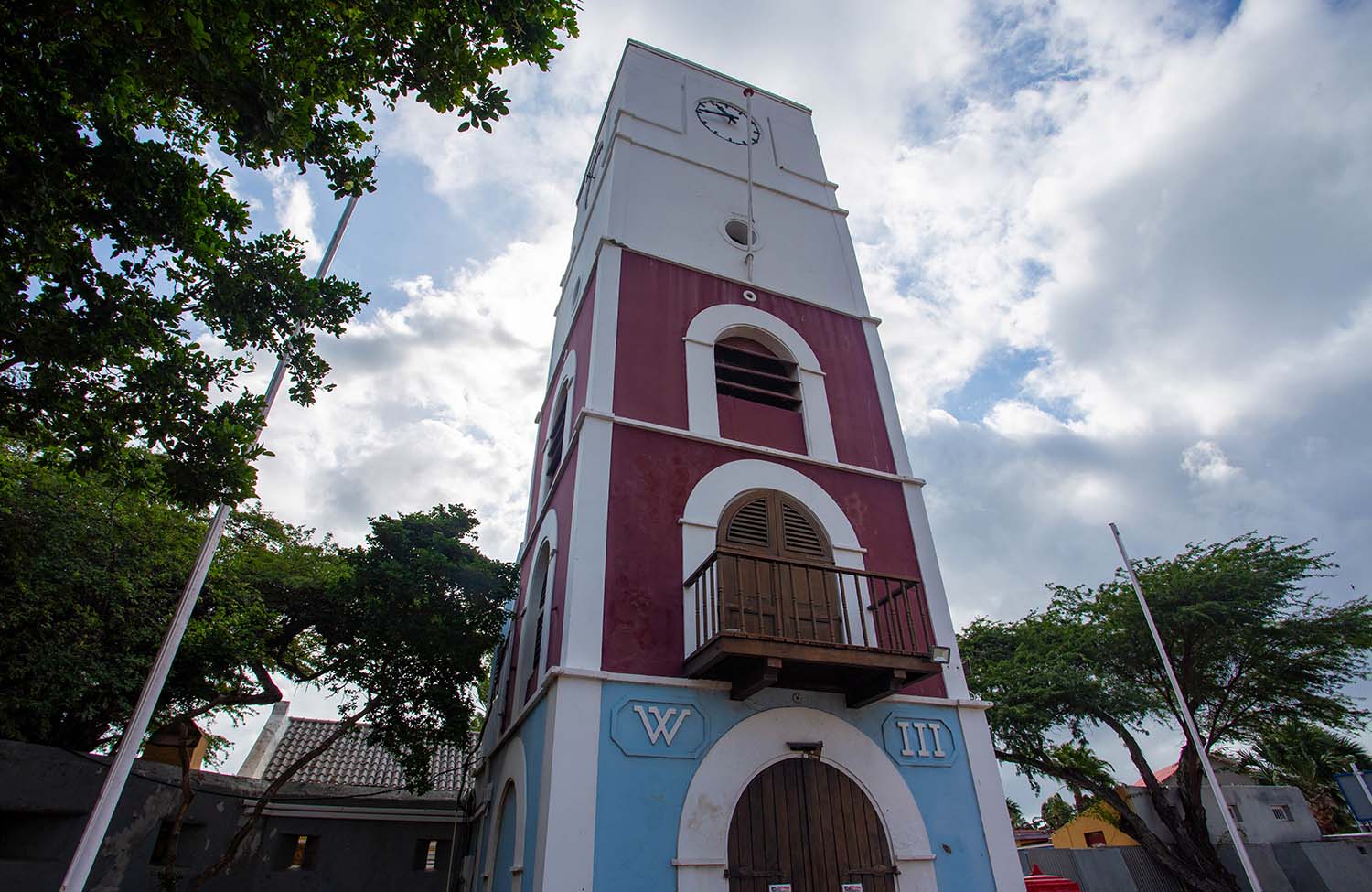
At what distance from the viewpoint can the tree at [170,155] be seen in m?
5.06

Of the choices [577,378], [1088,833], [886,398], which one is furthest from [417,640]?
[1088,833]

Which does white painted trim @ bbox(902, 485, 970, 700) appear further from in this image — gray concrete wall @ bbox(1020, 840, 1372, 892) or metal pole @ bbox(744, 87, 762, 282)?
gray concrete wall @ bbox(1020, 840, 1372, 892)

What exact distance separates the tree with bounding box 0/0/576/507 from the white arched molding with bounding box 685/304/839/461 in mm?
4448

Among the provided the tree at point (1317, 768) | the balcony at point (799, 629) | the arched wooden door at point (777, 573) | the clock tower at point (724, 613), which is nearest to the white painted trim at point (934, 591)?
the clock tower at point (724, 613)

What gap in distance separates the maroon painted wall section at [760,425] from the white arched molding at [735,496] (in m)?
0.58

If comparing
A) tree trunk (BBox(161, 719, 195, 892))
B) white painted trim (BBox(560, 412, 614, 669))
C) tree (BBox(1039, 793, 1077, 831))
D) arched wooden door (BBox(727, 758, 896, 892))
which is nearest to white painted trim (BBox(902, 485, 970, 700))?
arched wooden door (BBox(727, 758, 896, 892))

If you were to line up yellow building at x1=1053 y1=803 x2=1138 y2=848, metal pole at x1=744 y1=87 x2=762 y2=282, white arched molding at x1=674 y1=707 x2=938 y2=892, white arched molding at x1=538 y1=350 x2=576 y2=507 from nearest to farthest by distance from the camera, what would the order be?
white arched molding at x1=674 y1=707 x2=938 y2=892
white arched molding at x1=538 y1=350 x2=576 y2=507
metal pole at x1=744 y1=87 x2=762 y2=282
yellow building at x1=1053 y1=803 x2=1138 y2=848

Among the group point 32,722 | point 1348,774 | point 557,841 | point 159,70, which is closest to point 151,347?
point 159,70

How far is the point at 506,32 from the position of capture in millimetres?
6117

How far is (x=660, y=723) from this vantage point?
685cm

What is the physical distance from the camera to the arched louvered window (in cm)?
849

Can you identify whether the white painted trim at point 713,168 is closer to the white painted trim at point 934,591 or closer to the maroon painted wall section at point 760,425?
the maroon painted wall section at point 760,425

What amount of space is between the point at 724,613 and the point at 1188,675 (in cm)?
1679

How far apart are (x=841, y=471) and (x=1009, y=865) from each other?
4.85 metres
